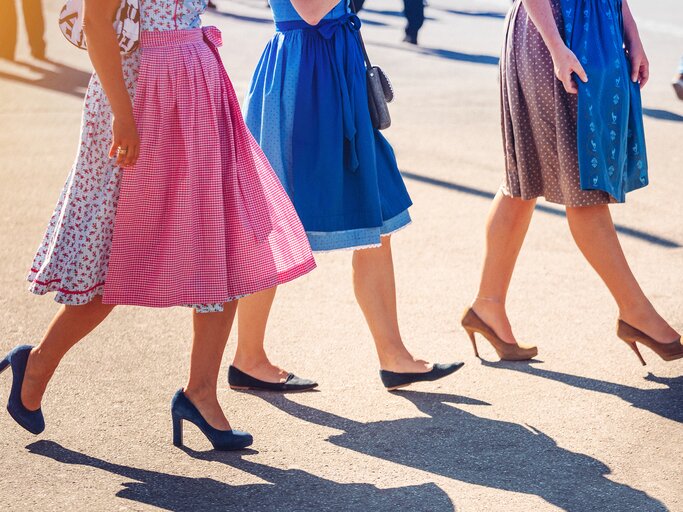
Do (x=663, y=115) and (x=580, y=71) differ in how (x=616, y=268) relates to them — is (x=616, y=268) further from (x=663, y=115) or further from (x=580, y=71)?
(x=663, y=115)

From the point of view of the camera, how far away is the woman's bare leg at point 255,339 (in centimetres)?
432

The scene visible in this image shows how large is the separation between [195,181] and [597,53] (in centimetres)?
159

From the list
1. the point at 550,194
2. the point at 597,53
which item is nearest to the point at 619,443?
the point at 550,194

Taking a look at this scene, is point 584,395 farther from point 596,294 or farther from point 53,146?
point 53,146

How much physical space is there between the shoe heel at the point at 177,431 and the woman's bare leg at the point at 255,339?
583mm

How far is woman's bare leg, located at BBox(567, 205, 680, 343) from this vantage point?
4398 millimetres

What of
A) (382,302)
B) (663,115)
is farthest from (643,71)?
(663,115)

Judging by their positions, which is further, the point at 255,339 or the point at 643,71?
the point at 643,71

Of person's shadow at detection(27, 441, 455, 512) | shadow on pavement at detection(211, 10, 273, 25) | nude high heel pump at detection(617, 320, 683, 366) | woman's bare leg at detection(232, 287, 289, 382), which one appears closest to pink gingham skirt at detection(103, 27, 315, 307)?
person's shadow at detection(27, 441, 455, 512)

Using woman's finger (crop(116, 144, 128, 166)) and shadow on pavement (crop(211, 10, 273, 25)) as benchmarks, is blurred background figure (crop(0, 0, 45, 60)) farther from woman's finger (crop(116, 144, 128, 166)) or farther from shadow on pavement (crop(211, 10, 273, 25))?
woman's finger (crop(116, 144, 128, 166))

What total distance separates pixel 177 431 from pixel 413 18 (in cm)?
1152

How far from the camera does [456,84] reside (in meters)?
11.7

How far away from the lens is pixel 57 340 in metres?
3.71

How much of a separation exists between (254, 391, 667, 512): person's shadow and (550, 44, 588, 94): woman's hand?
1160mm
